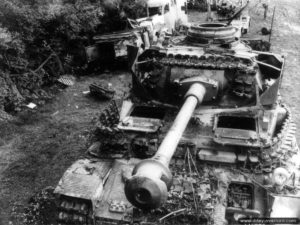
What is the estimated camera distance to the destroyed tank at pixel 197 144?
20.9 feet

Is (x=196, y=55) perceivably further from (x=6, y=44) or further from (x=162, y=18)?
(x=162, y=18)

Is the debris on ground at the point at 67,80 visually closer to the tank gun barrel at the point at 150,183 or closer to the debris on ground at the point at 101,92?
the debris on ground at the point at 101,92

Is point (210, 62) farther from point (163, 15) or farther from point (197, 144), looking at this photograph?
point (163, 15)

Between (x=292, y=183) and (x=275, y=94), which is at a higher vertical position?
(x=275, y=94)

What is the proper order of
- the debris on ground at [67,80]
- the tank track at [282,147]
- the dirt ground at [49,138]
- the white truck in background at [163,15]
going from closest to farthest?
the tank track at [282,147], the dirt ground at [49,138], the debris on ground at [67,80], the white truck in background at [163,15]

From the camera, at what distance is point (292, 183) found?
6773 mm

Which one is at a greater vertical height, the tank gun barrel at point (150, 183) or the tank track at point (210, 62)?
the tank track at point (210, 62)

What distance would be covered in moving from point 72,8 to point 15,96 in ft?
15.4

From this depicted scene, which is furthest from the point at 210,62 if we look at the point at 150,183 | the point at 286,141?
the point at 150,183

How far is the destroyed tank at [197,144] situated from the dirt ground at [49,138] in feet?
8.23

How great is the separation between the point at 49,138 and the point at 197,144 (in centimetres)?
689

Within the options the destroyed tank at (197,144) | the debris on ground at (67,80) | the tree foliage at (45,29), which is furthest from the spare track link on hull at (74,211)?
the debris on ground at (67,80)

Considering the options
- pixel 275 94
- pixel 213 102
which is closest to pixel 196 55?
pixel 213 102

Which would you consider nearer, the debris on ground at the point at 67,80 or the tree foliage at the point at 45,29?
the tree foliage at the point at 45,29
